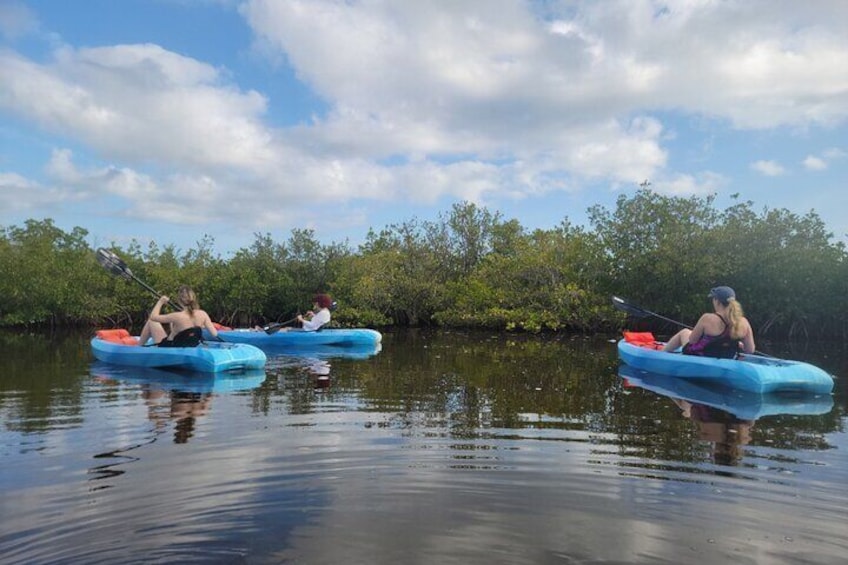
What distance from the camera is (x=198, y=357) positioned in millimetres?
10188

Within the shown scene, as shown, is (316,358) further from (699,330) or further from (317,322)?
(699,330)

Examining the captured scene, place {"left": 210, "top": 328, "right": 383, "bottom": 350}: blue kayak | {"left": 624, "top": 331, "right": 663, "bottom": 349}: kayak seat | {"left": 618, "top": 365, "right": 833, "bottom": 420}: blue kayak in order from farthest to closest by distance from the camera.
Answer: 1. {"left": 210, "top": 328, "right": 383, "bottom": 350}: blue kayak
2. {"left": 624, "top": 331, "right": 663, "bottom": 349}: kayak seat
3. {"left": 618, "top": 365, "right": 833, "bottom": 420}: blue kayak

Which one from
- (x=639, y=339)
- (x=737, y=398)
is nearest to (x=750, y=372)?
(x=737, y=398)

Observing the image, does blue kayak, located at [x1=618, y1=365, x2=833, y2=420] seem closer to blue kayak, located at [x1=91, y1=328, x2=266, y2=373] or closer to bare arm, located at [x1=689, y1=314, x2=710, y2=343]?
bare arm, located at [x1=689, y1=314, x2=710, y2=343]

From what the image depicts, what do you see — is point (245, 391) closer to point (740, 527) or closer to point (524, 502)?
point (524, 502)

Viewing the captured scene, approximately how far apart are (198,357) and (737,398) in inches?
316

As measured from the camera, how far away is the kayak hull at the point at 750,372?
325 inches

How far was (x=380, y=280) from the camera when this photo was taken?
28.2m

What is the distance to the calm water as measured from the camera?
3199 mm

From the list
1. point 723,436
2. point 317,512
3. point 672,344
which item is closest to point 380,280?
point 672,344

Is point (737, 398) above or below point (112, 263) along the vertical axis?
below

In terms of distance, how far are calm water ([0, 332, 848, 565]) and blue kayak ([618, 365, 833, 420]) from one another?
0.22 feet

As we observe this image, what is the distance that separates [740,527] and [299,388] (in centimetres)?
651

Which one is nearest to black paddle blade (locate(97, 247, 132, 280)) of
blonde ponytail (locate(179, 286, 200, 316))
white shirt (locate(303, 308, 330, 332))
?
blonde ponytail (locate(179, 286, 200, 316))
